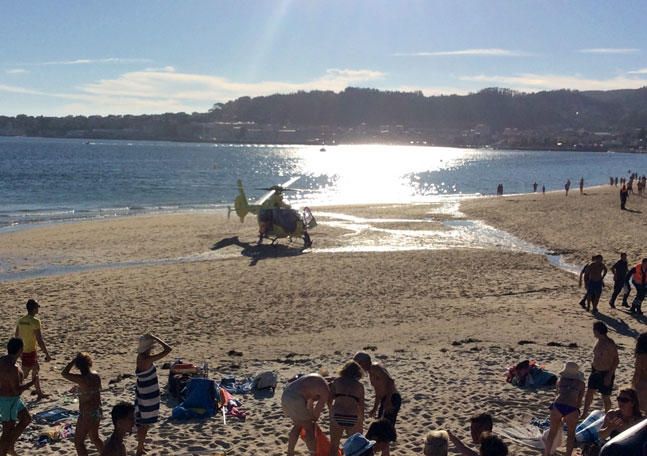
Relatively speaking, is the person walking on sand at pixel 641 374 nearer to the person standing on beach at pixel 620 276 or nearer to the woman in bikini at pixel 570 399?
the woman in bikini at pixel 570 399

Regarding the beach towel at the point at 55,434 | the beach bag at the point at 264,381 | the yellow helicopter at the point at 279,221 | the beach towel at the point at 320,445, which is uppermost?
the yellow helicopter at the point at 279,221

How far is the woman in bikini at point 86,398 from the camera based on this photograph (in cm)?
649

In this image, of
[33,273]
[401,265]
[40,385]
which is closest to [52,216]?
[33,273]

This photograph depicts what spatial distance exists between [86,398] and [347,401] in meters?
2.73

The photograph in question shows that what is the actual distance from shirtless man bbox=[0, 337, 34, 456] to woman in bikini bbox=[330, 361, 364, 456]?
3310mm

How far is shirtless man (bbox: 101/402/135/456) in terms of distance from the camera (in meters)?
5.09

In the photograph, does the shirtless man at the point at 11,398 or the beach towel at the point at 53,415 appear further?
the beach towel at the point at 53,415

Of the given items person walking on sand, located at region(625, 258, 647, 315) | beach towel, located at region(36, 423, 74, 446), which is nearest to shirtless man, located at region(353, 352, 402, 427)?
beach towel, located at region(36, 423, 74, 446)

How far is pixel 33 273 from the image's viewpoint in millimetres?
19500

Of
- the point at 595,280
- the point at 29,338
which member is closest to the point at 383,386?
the point at 29,338

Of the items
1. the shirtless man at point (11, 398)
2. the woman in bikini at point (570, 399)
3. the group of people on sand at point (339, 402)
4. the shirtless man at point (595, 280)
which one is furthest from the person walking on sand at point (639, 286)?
the shirtless man at point (11, 398)

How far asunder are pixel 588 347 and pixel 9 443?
367 inches

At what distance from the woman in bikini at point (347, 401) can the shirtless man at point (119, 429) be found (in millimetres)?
2031

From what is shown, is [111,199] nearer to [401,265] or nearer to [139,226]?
[139,226]
